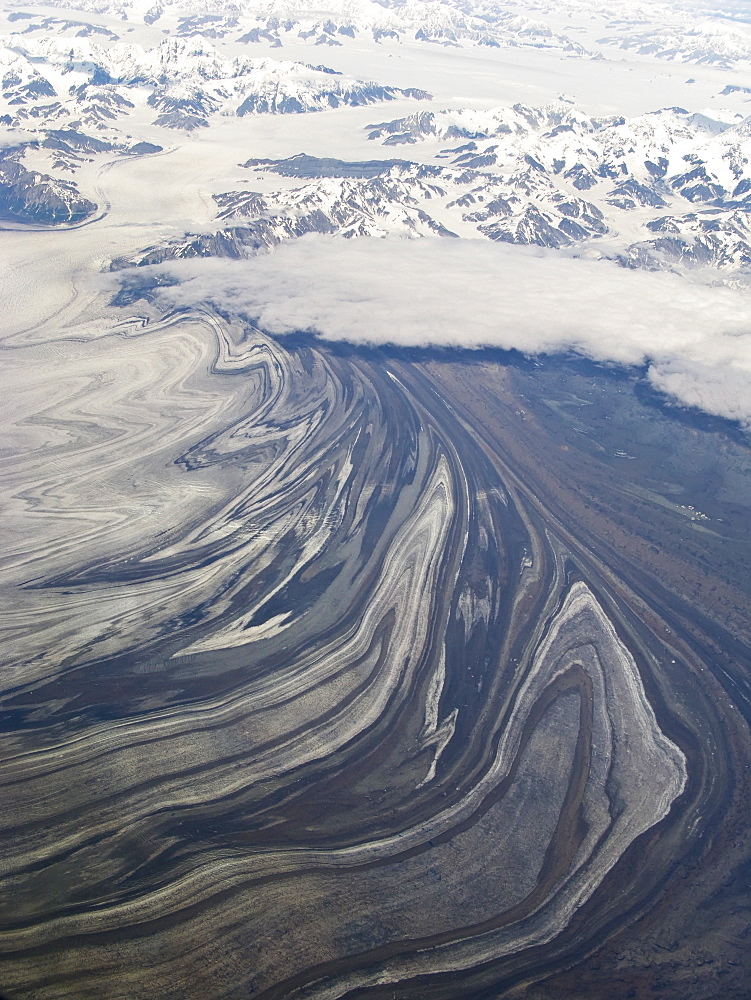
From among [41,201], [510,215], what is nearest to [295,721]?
[510,215]

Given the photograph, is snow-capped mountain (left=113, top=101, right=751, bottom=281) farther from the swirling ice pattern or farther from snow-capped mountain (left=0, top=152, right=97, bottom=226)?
the swirling ice pattern

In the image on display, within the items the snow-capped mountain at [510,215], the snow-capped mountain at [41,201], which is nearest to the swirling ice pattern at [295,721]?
the snow-capped mountain at [510,215]

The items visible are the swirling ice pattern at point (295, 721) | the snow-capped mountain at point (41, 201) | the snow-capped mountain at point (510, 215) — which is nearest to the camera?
the swirling ice pattern at point (295, 721)

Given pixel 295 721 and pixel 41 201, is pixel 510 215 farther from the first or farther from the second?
pixel 295 721

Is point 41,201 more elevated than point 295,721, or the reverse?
point 41,201

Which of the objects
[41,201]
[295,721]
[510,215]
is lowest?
[295,721]

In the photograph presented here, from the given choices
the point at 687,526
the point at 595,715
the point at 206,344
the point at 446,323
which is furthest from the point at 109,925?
the point at 446,323

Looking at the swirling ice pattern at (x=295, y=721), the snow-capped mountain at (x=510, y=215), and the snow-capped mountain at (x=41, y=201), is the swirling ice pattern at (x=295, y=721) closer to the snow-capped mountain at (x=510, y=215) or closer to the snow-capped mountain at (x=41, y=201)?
the snow-capped mountain at (x=510, y=215)

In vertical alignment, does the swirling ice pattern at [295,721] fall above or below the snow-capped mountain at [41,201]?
below
